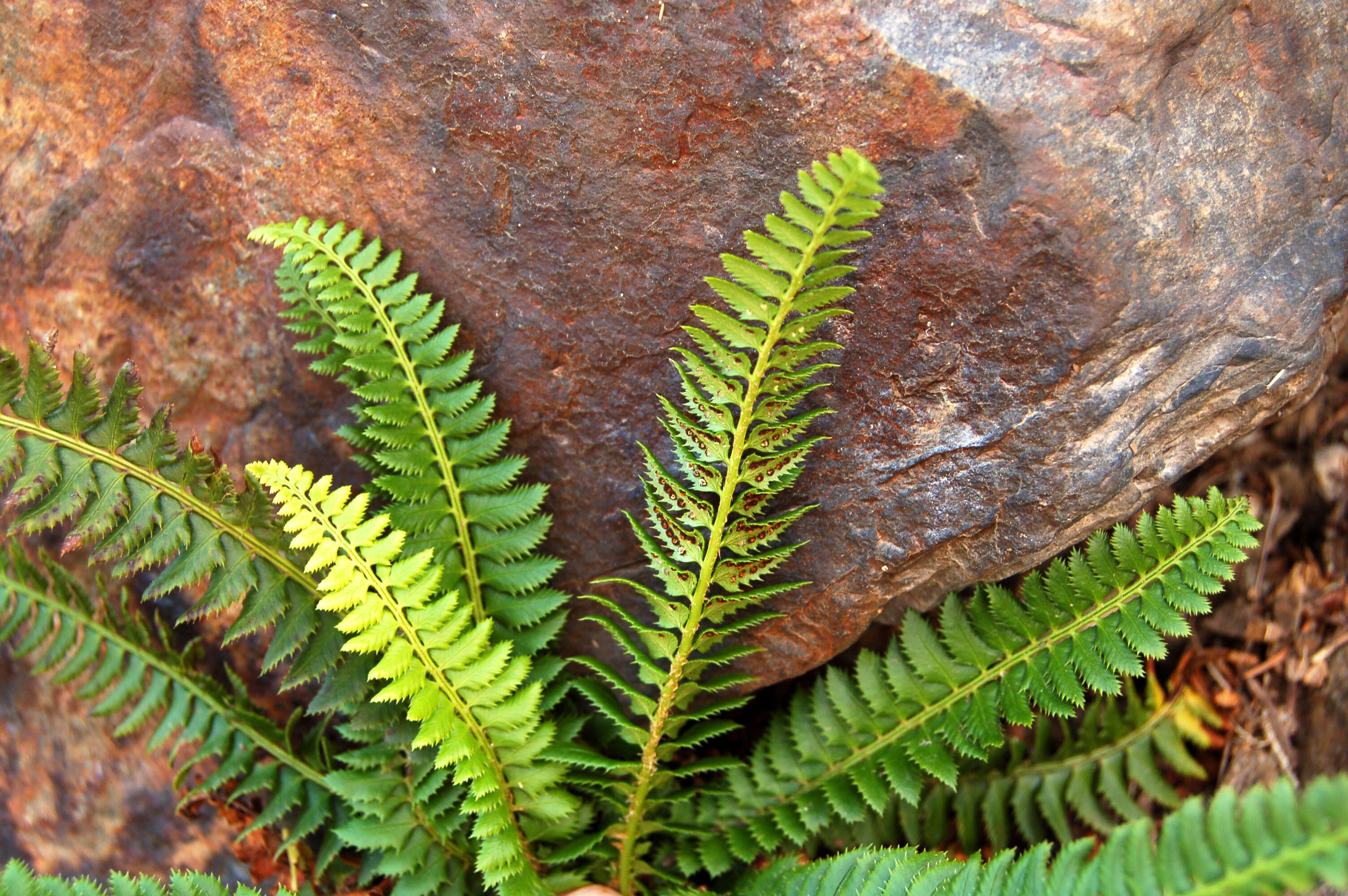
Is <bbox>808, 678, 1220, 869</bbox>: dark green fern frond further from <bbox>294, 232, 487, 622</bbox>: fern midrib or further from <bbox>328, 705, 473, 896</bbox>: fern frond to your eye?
<bbox>294, 232, 487, 622</bbox>: fern midrib

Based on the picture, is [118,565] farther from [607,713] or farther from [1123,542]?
[1123,542]

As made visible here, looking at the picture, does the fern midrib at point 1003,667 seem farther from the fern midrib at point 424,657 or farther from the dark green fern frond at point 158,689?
the dark green fern frond at point 158,689

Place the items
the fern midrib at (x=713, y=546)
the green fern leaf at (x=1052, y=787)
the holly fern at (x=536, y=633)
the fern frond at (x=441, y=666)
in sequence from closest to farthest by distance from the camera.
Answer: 1. the fern midrib at (x=713, y=546)
2. the fern frond at (x=441, y=666)
3. the holly fern at (x=536, y=633)
4. the green fern leaf at (x=1052, y=787)

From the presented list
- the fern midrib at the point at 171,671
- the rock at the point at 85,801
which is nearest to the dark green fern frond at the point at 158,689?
the fern midrib at the point at 171,671

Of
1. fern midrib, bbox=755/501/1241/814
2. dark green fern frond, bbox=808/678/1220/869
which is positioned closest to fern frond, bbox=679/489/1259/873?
fern midrib, bbox=755/501/1241/814

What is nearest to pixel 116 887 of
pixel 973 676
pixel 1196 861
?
pixel 973 676

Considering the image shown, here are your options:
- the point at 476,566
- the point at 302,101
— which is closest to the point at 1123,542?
the point at 476,566
